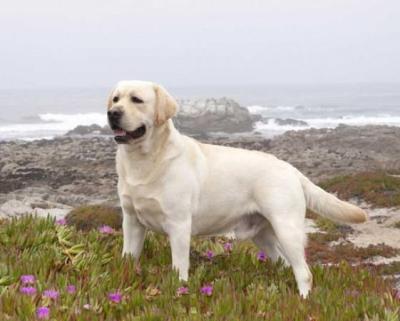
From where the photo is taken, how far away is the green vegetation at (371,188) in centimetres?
2269

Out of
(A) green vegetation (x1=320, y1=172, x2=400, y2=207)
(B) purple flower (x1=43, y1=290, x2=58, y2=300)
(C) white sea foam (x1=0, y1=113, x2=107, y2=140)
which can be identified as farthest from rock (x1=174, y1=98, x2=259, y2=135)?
(B) purple flower (x1=43, y1=290, x2=58, y2=300)

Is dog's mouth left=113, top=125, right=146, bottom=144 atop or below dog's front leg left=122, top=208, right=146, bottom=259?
atop

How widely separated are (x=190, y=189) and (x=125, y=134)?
2.77ft

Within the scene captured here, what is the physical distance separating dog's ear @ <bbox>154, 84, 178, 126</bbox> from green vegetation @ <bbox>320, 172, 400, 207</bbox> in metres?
16.6

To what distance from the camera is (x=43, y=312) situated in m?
4.67

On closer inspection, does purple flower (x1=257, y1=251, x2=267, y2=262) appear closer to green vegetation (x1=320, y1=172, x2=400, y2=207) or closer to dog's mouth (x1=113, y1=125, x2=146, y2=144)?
dog's mouth (x1=113, y1=125, x2=146, y2=144)

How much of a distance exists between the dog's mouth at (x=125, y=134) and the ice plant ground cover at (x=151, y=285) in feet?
3.75

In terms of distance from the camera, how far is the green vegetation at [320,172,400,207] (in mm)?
22688

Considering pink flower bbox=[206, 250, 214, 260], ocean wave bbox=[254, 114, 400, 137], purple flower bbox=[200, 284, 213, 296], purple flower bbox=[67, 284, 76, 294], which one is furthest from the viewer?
ocean wave bbox=[254, 114, 400, 137]

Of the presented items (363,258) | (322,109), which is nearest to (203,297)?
(363,258)

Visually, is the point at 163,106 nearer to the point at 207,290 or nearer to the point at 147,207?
the point at 147,207

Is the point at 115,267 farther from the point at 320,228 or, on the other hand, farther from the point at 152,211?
the point at 320,228

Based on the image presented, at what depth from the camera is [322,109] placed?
111 m

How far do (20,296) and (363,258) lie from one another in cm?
1139
